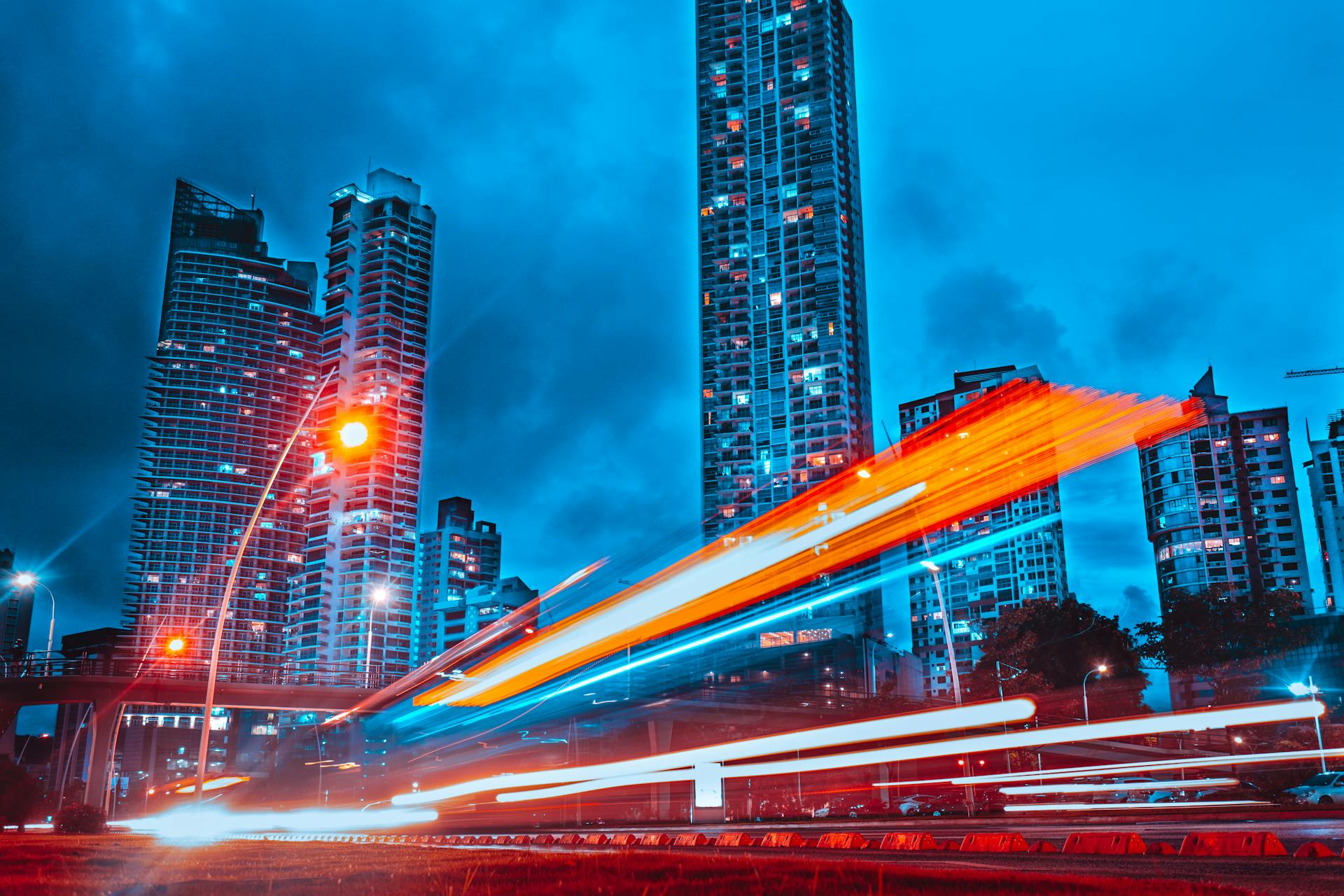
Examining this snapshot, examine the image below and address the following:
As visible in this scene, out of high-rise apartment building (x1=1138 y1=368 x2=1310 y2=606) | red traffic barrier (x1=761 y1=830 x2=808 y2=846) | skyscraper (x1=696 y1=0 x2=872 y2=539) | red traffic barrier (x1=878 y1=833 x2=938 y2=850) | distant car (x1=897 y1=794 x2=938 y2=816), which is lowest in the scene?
distant car (x1=897 y1=794 x2=938 y2=816)

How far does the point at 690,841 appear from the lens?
25578mm

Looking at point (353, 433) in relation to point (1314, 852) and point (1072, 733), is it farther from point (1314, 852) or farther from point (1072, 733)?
point (1072, 733)

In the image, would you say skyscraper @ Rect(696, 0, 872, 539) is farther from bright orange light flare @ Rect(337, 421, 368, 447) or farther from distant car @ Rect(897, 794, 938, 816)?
bright orange light flare @ Rect(337, 421, 368, 447)

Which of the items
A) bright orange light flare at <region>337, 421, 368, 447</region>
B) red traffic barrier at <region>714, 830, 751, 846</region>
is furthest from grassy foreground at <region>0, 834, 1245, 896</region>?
bright orange light flare at <region>337, 421, 368, 447</region>

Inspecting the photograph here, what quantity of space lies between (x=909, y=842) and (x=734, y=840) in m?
5.01

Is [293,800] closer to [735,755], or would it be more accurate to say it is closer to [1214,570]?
[735,755]

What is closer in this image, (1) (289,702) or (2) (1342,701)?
(1) (289,702)

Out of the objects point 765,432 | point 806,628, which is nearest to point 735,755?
point 806,628

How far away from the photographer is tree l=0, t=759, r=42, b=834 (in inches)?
2138

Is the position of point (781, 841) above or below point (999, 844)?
below

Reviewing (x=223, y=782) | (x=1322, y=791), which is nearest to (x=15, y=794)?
(x=223, y=782)

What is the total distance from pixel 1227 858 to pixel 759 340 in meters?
157

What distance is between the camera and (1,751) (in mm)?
75938

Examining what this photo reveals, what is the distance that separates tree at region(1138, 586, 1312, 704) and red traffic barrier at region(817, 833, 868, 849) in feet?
217
